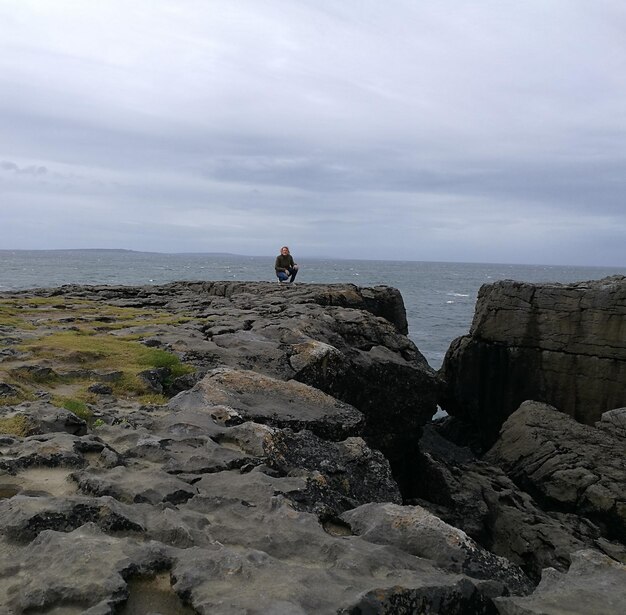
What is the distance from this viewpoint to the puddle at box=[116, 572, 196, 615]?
14.0 feet

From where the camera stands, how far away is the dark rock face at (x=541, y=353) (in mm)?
22547

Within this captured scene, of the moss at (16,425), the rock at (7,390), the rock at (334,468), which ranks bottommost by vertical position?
the rock at (334,468)

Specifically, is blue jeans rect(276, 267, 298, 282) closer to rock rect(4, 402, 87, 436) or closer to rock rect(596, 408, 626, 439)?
rock rect(596, 408, 626, 439)

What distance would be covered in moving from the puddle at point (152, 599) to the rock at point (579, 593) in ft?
7.58

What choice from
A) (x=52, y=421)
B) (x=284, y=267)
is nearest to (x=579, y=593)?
(x=52, y=421)

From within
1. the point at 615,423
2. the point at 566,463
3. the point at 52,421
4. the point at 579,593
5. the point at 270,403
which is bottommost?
the point at 566,463

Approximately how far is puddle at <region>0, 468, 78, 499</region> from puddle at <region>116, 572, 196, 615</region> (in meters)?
1.91

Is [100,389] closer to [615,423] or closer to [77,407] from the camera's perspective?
[77,407]

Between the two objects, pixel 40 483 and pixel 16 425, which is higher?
pixel 16 425

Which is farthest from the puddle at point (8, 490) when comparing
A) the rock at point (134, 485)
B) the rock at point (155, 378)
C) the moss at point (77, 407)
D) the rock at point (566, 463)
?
the rock at point (566, 463)

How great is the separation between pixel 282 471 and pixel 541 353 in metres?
19.0

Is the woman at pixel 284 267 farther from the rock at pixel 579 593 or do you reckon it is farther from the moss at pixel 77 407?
the rock at pixel 579 593

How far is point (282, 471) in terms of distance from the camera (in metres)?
7.31

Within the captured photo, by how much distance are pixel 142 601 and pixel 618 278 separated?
938 inches
